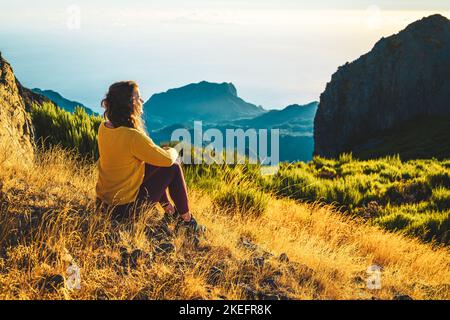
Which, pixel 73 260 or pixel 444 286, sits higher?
pixel 73 260

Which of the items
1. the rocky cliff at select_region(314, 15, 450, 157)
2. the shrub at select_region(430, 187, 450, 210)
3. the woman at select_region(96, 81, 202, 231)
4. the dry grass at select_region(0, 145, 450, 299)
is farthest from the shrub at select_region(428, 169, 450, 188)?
the rocky cliff at select_region(314, 15, 450, 157)

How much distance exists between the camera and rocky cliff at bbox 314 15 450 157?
4644cm

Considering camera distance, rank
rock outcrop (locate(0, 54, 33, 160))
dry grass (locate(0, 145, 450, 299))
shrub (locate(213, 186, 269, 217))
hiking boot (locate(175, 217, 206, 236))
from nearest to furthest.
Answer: dry grass (locate(0, 145, 450, 299)) → hiking boot (locate(175, 217, 206, 236)) → rock outcrop (locate(0, 54, 33, 160)) → shrub (locate(213, 186, 269, 217))

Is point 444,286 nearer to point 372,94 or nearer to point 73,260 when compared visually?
point 73,260

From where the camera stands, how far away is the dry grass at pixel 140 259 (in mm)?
3883

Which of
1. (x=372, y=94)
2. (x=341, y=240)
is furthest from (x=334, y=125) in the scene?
(x=341, y=240)

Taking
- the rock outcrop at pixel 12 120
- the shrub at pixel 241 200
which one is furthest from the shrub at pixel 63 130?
the shrub at pixel 241 200

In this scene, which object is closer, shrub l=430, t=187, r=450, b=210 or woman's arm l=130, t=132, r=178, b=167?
woman's arm l=130, t=132, r=178, b=167

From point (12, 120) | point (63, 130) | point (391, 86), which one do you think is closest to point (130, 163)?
point (12, 120)

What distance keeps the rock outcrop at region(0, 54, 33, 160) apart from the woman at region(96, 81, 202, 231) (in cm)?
149

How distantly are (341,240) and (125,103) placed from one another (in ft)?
12.4

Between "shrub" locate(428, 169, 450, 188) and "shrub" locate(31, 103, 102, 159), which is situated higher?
"shrub" locate(31, 103, 102, 159)

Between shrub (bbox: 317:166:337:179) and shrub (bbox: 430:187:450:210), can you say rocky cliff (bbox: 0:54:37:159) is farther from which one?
shrub (bbox: 317:166:337:179)
